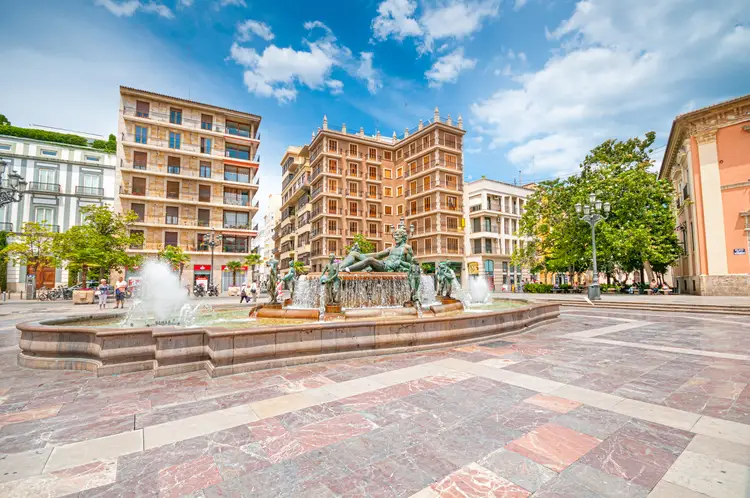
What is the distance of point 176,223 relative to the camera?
3662 centimetres

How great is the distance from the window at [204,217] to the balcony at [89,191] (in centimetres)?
1365

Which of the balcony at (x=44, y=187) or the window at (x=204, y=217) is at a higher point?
the balcony at (x=44, y=187)

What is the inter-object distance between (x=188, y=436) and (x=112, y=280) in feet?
131

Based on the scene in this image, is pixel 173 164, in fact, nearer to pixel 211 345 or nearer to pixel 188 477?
pixel 211 345

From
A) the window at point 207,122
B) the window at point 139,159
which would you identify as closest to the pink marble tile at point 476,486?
the window at point 139,159

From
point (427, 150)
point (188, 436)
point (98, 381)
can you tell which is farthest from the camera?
point (427, 150)

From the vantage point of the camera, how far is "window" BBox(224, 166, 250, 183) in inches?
1554

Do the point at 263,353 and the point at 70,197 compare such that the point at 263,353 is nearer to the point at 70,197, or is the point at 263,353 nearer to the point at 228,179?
the point at 228,179

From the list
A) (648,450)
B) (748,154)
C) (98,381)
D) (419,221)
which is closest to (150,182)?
(419,221)

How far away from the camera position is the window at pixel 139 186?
3544cm

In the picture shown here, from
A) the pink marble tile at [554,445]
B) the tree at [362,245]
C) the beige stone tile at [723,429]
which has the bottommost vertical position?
the beige stone tile at [723,429]

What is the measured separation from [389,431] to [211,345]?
3.29 meters

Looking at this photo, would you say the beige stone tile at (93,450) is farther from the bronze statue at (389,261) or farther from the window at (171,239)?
the window at (171,239)

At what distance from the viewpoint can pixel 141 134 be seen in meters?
36.0
